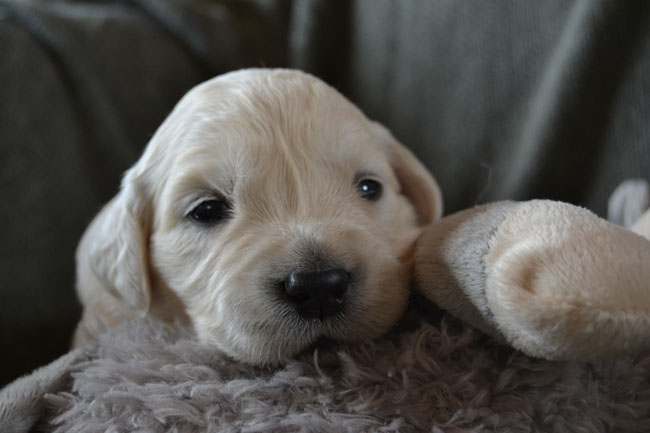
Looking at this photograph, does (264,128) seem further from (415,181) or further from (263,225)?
(415,181)

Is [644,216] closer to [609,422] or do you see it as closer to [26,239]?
[609,422]

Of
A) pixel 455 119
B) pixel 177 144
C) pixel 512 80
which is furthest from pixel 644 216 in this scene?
pixel 177 144

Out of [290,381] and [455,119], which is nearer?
[290,381]

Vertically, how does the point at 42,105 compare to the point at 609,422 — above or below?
below

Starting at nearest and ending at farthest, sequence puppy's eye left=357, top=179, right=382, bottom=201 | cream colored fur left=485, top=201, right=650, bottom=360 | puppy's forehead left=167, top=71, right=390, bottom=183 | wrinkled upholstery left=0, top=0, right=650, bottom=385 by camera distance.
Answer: cream colored fur left=485, top=201, right=650, bottom=360
puppy's forehead left=167, top=71, right=390, bottom=183
puppy's eye left=357, top=179, right=382, bottom=201
wrinkled upholstery left=0, top=0, right=650, bottom=385

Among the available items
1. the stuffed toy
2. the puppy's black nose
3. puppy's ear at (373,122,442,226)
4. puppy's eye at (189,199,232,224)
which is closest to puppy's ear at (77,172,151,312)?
puppy's eye at (189,199,232,224)

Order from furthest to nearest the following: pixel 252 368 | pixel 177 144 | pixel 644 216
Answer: pixel 177 144 → pixel 644 216 → pixel 252 368

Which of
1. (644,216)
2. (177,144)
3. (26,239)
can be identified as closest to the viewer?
(644,216)

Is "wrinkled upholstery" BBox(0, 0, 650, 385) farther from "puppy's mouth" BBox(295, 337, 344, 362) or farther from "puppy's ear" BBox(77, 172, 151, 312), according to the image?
"puppy's mouth" BBox(295, 337, 344, 362)
